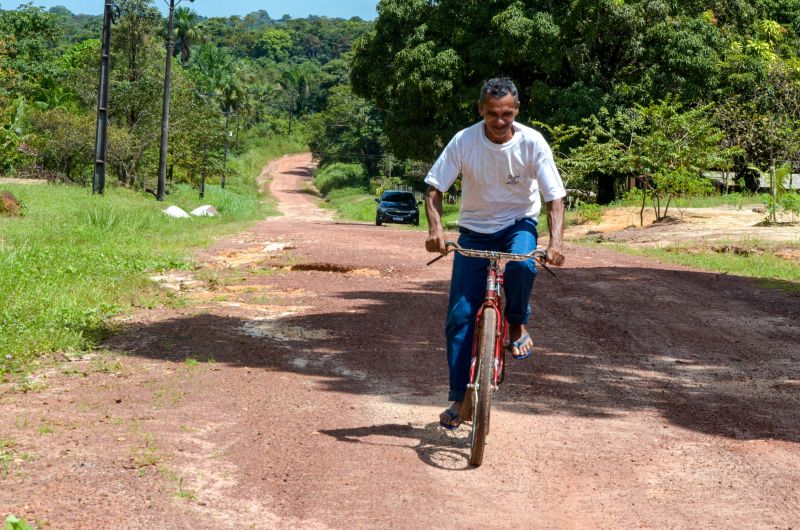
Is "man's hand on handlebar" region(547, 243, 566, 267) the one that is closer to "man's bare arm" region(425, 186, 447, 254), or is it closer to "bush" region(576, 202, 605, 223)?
"man's bare arm" region(425, 186, 447, 254)

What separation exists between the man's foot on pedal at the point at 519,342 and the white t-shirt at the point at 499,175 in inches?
25.2

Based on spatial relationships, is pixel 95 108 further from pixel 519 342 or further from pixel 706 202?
pixel 519 342

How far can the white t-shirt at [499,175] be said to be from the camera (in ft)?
17.6

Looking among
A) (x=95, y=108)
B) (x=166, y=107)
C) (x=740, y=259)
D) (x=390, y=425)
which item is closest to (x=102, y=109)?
(x=166, y=107)

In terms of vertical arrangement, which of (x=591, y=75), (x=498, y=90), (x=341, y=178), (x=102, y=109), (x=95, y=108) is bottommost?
(x=341, y=178)

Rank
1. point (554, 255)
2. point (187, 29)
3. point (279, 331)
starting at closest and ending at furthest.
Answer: point (554, 255) → point (279, 331) → point (187, 29)

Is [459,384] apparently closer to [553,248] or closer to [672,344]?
[553,248]

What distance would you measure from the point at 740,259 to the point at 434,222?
13.7 meters

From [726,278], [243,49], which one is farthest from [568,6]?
[243,49]

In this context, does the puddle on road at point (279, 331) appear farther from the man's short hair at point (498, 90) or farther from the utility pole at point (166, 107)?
the utility pole at point (166, 107)

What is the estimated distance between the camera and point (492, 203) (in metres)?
5.50

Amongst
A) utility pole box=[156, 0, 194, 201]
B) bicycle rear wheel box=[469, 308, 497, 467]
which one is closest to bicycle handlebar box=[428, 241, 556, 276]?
bicycle rear wheel box=[469, 308, 497, 467]

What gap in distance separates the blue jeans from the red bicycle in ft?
0.25

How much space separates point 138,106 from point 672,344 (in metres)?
40.7
